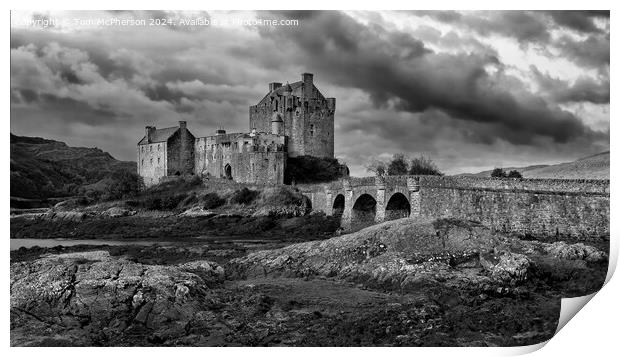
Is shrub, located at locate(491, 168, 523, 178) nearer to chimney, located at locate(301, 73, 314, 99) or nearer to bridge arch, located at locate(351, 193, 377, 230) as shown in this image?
bridge arch, located at locate(351, 193, 377, 230)

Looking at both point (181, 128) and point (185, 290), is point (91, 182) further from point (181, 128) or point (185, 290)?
point (185, 290)

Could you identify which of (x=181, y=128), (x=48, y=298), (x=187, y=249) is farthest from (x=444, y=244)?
(x=181, y=128)

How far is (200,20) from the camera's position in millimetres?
9570

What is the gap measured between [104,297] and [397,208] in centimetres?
1320

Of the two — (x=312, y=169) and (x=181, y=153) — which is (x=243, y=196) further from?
(x=181, y=153)

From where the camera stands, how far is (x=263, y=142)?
34.6 m

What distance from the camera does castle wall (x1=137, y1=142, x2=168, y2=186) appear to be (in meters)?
38.5

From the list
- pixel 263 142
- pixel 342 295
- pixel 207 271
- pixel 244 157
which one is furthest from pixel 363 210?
pixel 342 295

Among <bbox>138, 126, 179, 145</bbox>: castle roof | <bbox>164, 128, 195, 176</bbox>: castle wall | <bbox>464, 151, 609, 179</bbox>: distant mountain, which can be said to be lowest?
<bbox>464, 151, 609, 179</bbox>: distant mountain

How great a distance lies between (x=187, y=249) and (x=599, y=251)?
1080 cm

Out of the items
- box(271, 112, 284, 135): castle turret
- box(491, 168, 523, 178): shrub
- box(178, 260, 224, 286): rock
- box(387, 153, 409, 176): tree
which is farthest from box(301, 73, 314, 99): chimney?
box(178, 260, 224, 286): rock

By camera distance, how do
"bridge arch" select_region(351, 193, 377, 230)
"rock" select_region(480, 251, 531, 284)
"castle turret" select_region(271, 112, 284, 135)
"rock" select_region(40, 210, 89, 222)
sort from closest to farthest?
1. "rock" select_region(480, 251, 531, 284)
2. "bridge arch" select_region(351, 193, 377, 230)
3. "rock" select_region(40, 210, 89, 222)
4. "castle turret" select_region(271, 112, 284, 135)

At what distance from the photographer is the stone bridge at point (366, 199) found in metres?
19.8

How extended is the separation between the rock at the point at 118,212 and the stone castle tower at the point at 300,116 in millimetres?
9292
